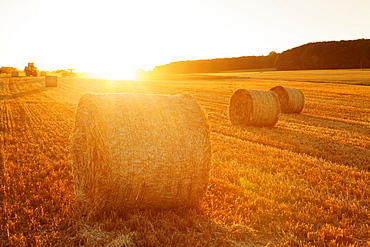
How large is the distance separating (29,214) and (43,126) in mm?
7375

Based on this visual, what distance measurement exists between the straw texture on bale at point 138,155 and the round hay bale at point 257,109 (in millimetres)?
7340

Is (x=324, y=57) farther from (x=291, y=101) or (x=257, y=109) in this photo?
(x=257, y=109)

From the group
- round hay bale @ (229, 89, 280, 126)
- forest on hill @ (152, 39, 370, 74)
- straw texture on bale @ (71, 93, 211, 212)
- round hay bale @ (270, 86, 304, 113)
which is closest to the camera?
straw texture on bale @ (71, 93, 211, 212)

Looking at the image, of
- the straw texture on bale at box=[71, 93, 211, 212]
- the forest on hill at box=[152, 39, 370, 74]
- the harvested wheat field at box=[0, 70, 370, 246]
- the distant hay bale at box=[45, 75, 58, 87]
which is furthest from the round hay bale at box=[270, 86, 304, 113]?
the forest on hill at box=[152, 39, 370, 74]

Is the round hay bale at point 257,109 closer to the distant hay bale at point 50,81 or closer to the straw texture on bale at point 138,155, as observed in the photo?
the straw texture on bale at point 138,155

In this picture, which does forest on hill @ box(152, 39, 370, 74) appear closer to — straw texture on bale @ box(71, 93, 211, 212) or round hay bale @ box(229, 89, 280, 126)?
round hay bale @ box(229, 89, 280, 126)

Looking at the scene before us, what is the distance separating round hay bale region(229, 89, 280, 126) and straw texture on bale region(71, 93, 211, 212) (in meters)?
7.34

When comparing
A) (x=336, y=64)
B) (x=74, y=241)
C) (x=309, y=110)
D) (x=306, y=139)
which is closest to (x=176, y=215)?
(x=74, y=241)

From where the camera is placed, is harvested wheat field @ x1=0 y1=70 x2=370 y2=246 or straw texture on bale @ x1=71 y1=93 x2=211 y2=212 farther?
straw texture on bale @ x1=71 y1=93 x2=211 y2=212

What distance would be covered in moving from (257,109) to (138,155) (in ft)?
27.4

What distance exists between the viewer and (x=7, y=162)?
22.8ft

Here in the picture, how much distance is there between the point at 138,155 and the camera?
176 inches

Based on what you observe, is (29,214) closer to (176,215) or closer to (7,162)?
(176,215)

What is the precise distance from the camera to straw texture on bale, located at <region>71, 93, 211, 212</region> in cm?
444
